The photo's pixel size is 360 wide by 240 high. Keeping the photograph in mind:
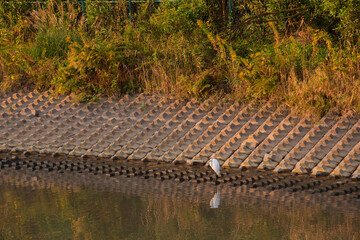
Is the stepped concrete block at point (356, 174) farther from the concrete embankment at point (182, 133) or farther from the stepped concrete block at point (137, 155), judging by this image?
the stepped concrete block at point (137, 155)

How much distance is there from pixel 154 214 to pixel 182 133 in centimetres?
296

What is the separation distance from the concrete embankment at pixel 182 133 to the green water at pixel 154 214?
120 cm

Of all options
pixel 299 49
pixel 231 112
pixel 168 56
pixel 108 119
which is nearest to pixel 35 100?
pixel 108 119

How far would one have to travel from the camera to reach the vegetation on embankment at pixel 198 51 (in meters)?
10.3

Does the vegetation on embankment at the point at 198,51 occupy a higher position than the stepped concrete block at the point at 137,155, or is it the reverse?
the vegetation on embankment at the point at 198,51

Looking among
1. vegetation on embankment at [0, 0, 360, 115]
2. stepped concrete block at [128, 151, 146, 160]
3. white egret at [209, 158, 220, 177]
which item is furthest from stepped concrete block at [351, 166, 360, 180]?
stepped concrete block at [128, 151, 146, 160]

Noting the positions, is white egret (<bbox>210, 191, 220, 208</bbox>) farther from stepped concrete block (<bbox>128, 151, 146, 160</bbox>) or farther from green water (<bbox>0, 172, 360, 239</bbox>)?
stepped concrete block (<bbox>128, 151, 146, 160</bbox>)

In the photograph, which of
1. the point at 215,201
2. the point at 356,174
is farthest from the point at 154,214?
the point at 356,174

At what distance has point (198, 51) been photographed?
1129cm

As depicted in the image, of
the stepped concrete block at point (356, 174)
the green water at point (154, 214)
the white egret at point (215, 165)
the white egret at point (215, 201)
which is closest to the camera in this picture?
the green water at point (154, 214)

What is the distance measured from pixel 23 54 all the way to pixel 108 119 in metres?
2.53

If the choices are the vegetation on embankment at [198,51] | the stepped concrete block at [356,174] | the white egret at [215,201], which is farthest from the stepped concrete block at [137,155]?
the stepped concrete block at [356,174]

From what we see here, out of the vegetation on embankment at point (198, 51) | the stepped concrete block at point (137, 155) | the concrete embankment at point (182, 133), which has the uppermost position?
the vegetation on embankment at point (198, 51)

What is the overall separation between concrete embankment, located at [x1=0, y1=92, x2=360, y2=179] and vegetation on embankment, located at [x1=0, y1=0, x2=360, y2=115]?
311 mm
